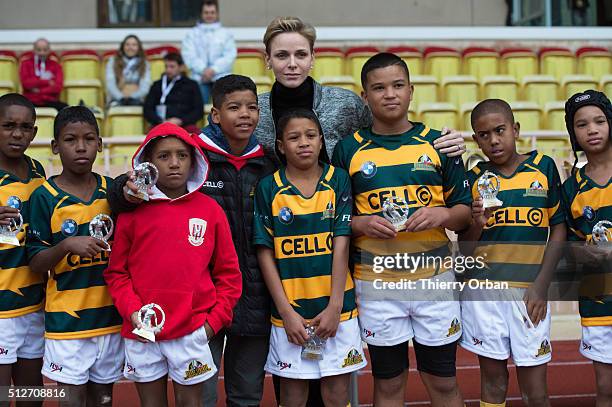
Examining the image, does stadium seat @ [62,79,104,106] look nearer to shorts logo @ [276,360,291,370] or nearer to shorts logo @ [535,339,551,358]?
shorts logo @ [276,360,291,370]

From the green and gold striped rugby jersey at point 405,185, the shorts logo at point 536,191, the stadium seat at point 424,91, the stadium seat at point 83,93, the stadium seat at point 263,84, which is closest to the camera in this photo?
the green and gold striped rugby jersey at point 405,185

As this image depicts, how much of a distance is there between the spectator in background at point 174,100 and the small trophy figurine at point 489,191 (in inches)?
223

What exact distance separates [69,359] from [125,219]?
0.67m

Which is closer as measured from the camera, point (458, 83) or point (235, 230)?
point (235, 230)

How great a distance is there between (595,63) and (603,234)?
29.8ft

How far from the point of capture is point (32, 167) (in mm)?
3814

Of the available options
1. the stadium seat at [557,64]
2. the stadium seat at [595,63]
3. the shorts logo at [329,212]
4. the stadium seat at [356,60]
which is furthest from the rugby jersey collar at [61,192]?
the stadium seat at [595,63]

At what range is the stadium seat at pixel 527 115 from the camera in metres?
9.57

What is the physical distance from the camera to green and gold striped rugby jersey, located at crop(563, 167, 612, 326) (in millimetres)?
3680

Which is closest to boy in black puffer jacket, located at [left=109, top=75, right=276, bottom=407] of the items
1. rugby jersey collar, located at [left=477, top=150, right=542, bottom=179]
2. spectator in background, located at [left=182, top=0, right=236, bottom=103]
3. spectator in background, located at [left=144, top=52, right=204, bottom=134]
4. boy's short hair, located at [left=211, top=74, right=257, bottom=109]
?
boy's short hair, located at [left=211, top=74, right=257, bottom=109]

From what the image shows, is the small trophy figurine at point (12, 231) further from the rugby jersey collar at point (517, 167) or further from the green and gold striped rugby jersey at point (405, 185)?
A: the rugby jersey collar at point (517, 167)

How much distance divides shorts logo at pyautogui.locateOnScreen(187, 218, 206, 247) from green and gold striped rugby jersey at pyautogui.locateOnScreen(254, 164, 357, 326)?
259 millimetres

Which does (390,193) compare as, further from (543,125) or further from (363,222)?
(543,125)

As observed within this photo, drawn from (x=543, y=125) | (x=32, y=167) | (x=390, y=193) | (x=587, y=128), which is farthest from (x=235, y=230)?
(x=543, y=125)
